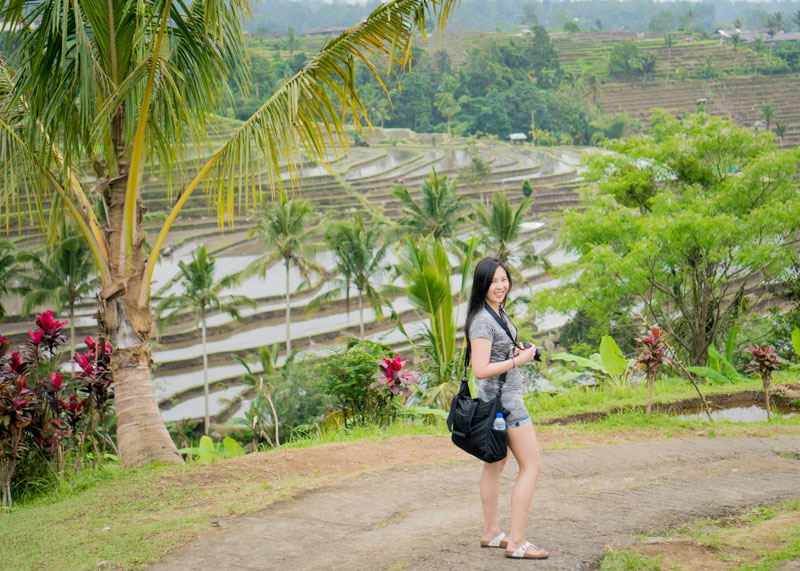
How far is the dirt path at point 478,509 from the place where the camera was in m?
2.95

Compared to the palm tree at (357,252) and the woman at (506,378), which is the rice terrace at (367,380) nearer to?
the woman at (506,378)

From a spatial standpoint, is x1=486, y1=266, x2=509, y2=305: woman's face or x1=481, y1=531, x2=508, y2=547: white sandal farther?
x1=481, y1=531, x2=508, y2=547: white sandal

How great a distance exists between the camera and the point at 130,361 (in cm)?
501

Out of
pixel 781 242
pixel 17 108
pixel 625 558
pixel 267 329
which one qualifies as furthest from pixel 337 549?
pixel 267 329

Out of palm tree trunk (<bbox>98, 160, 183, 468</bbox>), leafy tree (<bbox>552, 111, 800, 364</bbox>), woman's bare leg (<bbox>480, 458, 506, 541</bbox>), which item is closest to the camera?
woman's bare leg (<bbox>480, 458, 506, 541</bbox>)

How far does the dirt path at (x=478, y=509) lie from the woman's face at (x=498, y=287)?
0.99m

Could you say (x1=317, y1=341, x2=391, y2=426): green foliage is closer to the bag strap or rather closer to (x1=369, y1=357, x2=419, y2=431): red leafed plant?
(x1=369, y1=357, x2=419, y2=431): red leafed plant

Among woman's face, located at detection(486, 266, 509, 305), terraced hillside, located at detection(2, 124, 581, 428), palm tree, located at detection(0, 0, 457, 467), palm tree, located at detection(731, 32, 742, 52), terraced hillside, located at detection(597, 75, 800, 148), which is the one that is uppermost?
palm tree, located at detection(731, 32, 742, 52)

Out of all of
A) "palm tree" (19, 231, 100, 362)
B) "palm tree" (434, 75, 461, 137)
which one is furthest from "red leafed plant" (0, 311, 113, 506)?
"palm tree" (434, 75, 461, 137)

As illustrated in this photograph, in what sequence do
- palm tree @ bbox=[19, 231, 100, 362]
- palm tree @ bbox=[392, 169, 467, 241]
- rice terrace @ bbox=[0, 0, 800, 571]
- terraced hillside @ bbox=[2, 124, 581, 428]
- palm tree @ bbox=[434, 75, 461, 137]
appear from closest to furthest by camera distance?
rice terrace @ bbox=[0, 0, 800, 571], palm tree @ bbox=[19, 231, 100, 362], terraced hillside @ bbox=[2, 124, 581, 428], palm tree @ bbox=[392, 169, 467, 241], palm tree @ bbox=[434, 75, 461, 137]

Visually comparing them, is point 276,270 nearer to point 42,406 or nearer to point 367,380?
point 367,380

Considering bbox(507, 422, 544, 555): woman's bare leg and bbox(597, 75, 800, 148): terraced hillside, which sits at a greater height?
bbox(597, 75, 800, 148): terraced hillside

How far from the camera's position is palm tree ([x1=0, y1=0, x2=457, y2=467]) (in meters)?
4.59

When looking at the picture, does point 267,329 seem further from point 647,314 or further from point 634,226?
point 634,226
